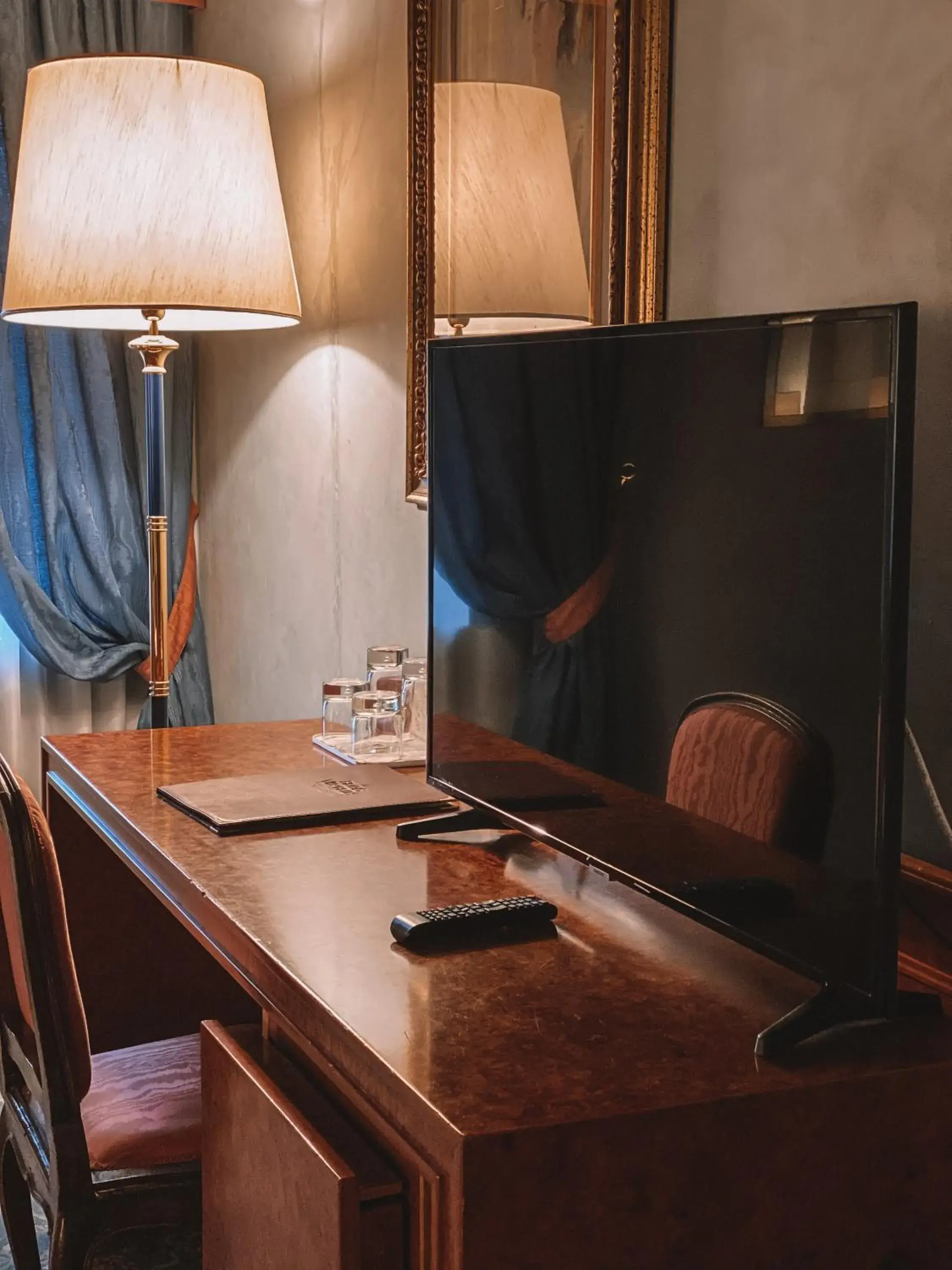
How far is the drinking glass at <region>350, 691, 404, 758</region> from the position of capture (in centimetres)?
204

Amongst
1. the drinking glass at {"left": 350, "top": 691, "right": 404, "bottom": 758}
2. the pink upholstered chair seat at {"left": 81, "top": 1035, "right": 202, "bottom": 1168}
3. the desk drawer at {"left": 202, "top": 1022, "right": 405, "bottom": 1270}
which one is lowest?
Result: the pink upholstered chair seat at {"left": 81, "top": 1035, "right": 202, "bottom": 1168}

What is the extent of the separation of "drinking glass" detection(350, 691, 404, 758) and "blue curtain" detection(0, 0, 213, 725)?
1.39 m

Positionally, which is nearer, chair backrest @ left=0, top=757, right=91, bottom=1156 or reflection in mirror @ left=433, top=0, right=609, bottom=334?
chair backrest @ left=0, top=757, right=91, bottom=1156

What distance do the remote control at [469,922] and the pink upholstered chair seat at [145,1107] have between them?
43 cm

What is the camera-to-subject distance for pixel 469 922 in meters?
1.23

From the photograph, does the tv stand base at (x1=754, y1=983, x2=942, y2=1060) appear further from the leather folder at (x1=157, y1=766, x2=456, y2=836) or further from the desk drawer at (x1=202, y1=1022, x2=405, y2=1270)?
the leather folder at (x1=157, y1=766, x2=456, y2=836)

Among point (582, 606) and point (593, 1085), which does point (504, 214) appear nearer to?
point (582, 606)

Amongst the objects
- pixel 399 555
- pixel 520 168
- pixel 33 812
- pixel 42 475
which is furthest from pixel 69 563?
pixel 33 812

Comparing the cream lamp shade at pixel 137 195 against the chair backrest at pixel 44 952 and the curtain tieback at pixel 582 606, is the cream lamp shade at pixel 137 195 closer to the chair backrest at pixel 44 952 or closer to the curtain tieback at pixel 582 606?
the chair backrest at pixel 44 952

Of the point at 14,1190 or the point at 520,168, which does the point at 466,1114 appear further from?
the point at 520,168

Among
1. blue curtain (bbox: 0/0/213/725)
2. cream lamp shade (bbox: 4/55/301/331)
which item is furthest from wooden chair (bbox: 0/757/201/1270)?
blue curtain (bbox: 0/0/213/725)

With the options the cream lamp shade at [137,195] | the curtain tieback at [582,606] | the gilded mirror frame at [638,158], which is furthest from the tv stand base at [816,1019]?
the cream lamp shade at [137,195]

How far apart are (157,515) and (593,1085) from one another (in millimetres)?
1849

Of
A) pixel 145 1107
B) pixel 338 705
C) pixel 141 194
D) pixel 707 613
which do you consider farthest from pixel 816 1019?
pixel 141 194
